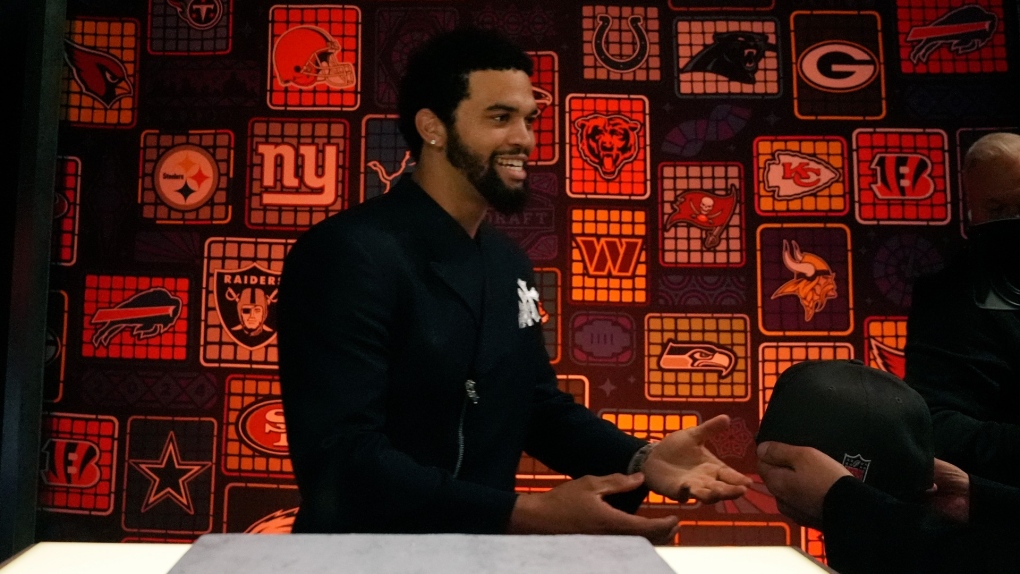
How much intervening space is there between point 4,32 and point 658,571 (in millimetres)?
2649

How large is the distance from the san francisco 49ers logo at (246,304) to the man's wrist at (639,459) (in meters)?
1.45

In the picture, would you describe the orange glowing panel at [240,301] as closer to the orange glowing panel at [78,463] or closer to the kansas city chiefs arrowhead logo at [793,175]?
the orange glowing panel at [78,463]

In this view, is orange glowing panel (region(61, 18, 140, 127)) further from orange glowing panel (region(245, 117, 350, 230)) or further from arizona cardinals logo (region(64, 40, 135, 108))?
orange glowing panel (region(245, 117, 350, 230))

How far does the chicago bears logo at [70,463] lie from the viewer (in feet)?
8.07

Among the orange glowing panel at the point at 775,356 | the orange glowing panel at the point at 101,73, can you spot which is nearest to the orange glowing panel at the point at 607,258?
the orange glowing panel at the point at 775,356

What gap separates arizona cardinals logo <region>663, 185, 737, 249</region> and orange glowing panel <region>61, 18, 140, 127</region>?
5.94 feet

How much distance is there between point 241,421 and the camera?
2.46 m

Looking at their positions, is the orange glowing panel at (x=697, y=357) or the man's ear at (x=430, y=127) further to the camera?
the orange glowing panel at (x=697, y=357)

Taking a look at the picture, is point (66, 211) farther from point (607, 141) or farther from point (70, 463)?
point (607, 141)

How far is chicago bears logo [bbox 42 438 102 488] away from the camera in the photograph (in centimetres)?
246

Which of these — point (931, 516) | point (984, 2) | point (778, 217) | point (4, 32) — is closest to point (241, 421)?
point (4, 32)

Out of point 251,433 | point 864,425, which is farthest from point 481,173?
point 251,433

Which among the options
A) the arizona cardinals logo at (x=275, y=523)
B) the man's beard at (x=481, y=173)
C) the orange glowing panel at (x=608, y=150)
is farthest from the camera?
the orange glowing panel at (x=608, y=150)

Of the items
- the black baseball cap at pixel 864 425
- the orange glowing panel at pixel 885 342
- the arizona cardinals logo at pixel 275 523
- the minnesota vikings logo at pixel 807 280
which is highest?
the minnesota vikings logo at pixel 807 280
